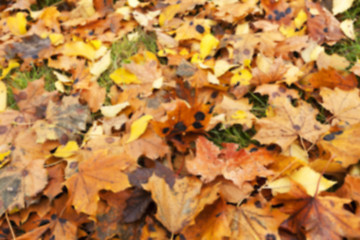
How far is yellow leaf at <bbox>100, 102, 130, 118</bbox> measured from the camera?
1399 mm

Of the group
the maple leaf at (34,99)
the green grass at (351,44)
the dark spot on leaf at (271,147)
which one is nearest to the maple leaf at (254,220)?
the dark spot on leaf at (271,147)

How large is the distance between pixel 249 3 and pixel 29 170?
1.59 metres

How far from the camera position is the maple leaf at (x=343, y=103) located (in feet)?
3.86

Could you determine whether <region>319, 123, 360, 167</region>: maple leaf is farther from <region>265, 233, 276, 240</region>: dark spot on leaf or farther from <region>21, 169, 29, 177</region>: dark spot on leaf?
<region>21, 169, 29, 177</region>: dark spot on leaf

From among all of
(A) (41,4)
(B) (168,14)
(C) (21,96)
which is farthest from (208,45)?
(A) (41,4)

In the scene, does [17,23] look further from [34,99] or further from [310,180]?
[310,180]

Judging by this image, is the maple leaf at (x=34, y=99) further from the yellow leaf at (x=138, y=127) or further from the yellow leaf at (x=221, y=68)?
the yellow leaf at (x=221, y=68)

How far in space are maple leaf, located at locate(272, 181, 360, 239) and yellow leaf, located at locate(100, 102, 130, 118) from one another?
870mm

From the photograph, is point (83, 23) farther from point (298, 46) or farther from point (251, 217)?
point (251, 217)

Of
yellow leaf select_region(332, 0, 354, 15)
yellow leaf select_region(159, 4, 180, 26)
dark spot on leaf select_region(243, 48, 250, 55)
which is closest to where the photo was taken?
dark spot on leaf select_region(243, 48, 250, 55)

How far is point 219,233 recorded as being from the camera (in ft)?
3.08

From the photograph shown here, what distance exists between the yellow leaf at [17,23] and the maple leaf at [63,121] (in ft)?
2.90

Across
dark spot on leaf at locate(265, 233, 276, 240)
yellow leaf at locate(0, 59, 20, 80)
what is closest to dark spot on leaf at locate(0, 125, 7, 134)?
yellow leaf at locate(0, 59, 20, 80)

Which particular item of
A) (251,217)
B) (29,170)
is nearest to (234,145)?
(251,217)
